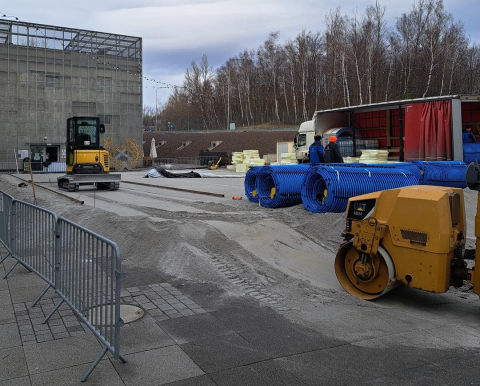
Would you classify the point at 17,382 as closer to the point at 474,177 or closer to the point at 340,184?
the point at 474,177

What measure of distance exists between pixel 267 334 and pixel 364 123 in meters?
20.7

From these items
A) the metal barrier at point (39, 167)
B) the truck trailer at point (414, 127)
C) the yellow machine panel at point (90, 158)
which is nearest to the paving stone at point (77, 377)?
the truck trailer at point (414, 127)

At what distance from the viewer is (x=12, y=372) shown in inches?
168

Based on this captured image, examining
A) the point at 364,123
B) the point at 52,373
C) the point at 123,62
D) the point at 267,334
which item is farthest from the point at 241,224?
the point at 123,62

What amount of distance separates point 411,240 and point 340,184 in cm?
505

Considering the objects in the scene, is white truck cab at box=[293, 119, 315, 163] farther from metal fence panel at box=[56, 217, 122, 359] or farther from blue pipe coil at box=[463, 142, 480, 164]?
metal fence panel at box=[56, 217, 122, 359]

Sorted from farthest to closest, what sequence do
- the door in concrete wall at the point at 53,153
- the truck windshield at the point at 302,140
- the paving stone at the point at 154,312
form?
the door in concrete wall at the point at 53,153 → the truck windshield at the point at 302,140 → the paving stone at the point at 154,312

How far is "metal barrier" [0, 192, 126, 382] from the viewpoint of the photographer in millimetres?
4406

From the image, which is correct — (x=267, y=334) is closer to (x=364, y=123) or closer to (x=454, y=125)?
(x=454, y=125)

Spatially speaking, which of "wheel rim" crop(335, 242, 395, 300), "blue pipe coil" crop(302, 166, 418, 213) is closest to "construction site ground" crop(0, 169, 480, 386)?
"wheel rim" crop(335, 242, 395, 300)

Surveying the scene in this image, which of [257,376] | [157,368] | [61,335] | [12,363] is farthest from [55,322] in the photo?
[257,376]

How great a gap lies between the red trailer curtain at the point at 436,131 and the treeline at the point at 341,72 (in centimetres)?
2576

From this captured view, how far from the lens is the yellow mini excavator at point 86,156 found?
65.8 feet

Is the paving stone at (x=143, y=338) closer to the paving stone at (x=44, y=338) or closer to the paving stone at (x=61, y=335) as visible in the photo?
the paving stone at (x=61, y=335)
